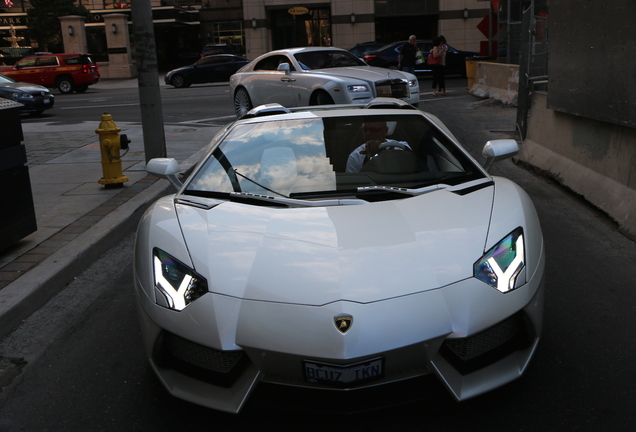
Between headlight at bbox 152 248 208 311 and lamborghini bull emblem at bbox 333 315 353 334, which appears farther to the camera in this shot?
headlight at bbox 152 248 208 311

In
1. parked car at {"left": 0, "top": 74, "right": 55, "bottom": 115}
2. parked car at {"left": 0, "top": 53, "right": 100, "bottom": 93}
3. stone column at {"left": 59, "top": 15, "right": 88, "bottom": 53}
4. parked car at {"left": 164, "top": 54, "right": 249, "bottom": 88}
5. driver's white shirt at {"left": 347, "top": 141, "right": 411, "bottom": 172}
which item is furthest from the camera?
stone column at {"left": 59, "top": 15, "right": 88, "bottom": 53}

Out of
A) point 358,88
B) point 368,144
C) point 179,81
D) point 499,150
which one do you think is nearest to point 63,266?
point 368,144

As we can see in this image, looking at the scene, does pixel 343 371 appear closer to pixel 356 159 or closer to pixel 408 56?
pixel 356 159

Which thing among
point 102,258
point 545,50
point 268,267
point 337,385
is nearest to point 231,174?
point 268,267

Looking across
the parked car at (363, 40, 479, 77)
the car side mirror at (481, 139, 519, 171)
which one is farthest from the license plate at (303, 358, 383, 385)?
the parked car at (363, 40, 479, 77)

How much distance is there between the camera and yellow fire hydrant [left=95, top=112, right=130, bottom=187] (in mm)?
7750

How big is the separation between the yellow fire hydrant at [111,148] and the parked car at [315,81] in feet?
17.8

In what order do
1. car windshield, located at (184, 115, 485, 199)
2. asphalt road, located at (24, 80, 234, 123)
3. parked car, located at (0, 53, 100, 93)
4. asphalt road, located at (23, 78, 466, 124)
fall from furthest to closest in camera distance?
1. parked car, located at (0, 53, 100, 93)
2. asphalt road, located at (24, 80, 234, 123)
3. asphalt road, located at (23, 78, 466, 124)
4. car windshield, located at (184, 115, 485, 199)

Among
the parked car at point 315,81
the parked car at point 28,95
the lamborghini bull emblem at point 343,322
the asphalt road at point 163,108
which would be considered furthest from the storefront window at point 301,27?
the lamborghini bull emblem at point 343,322

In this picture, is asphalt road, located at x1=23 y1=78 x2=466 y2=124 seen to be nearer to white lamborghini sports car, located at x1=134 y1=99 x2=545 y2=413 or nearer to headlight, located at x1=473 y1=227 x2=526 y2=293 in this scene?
white lamborghini sports car, located at x1=134 y1=99 x2=545 y2=413

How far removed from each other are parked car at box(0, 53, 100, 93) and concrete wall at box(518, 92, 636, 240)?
24955 mm

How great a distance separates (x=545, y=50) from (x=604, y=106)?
3531 mm

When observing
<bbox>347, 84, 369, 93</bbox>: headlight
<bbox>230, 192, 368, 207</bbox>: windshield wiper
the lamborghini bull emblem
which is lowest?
the lamborghini bull emblem

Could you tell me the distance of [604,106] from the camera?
659 cm
